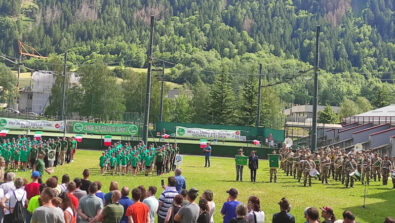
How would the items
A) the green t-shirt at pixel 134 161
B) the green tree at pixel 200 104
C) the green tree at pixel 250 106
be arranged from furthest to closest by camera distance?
1. the green tree at pixel 200 104
2. the green tree at pixel 250 106
3. the green t-shirt at pixel 134 161

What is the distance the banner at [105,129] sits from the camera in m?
49.2

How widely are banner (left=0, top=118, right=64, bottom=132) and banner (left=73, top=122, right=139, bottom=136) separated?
1640 mm

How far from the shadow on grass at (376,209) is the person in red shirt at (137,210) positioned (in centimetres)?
1112

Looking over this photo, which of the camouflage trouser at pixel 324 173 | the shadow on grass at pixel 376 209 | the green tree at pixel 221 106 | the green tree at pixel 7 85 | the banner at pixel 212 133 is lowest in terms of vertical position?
the shadow on grass at pixel 376 209

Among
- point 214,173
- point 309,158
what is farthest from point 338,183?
point 214,173

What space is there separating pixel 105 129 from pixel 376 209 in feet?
106

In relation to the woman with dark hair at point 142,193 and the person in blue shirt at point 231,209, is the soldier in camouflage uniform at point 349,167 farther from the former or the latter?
the woman with dark hair at point 142,193

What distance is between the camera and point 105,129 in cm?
4938

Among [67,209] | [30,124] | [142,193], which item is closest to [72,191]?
[67,209]

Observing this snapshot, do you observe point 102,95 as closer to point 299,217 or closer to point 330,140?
point 330,140

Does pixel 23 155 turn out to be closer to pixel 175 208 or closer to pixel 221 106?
pixel 175 208

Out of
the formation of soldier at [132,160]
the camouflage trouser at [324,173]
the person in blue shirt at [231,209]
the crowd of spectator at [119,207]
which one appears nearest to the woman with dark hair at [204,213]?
the crowd of spectator at [119,207]

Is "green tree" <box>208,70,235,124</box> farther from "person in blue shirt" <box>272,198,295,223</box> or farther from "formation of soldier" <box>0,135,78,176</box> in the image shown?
"person in blue shirt" <box>272,198,295,223</box>

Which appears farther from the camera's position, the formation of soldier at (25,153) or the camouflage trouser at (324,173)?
the camouflage trouser at (324,173)
